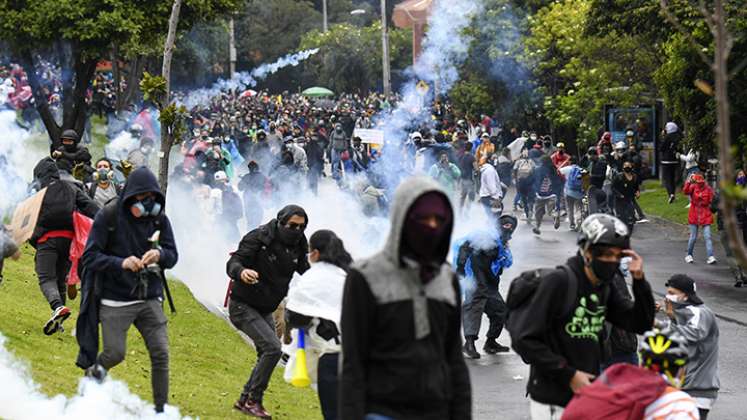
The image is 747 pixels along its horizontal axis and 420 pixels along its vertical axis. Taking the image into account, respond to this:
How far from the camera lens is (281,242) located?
961cm

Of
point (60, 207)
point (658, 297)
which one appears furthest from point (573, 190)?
point (60, 207)

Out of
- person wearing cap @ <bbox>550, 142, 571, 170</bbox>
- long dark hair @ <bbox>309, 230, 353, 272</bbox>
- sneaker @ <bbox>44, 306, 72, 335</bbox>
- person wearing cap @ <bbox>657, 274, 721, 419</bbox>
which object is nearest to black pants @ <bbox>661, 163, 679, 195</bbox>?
person wearing cap @ <bbox>550, 142, 571, 170</bbox>

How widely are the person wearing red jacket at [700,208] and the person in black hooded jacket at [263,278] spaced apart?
40.2ft

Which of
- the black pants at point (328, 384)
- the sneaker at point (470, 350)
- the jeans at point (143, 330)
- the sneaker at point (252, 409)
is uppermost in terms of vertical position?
the jeans at point (143, 330)

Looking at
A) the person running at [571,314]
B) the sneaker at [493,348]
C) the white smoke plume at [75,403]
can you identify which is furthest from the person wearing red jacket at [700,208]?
the person running at [571,314]

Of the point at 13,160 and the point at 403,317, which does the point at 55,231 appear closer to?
the point at 403,317

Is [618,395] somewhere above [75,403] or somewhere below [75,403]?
above

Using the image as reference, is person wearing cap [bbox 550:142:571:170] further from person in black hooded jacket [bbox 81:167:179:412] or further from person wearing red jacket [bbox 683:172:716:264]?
person in black hooded jacket [bbox 81:167:179:412]

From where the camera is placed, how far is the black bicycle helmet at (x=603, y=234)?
6023 millimetres

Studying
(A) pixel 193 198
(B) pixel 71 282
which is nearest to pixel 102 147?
(A) pixel 193 198

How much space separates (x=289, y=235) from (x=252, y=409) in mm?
1327

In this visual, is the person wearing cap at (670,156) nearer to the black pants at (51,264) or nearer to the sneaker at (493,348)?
the sneaker at (493,348)

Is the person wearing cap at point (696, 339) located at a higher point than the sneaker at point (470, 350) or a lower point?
higher

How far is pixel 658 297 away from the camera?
18141 mm
